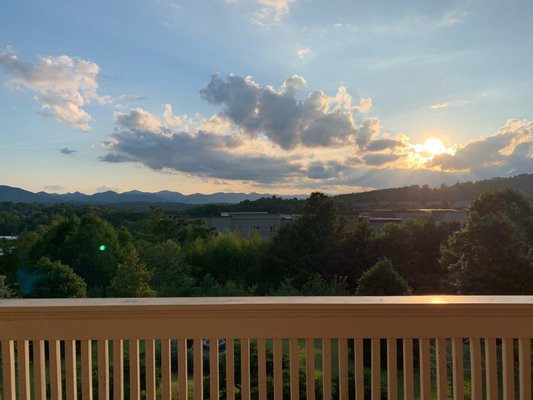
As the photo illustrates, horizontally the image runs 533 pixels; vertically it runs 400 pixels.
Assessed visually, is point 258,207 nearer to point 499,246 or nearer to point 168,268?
point 168,268

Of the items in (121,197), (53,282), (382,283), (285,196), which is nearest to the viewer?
(53,282)

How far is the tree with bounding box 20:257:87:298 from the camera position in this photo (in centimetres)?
Result: 633

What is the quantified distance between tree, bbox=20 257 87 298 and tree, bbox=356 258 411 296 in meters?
4.55

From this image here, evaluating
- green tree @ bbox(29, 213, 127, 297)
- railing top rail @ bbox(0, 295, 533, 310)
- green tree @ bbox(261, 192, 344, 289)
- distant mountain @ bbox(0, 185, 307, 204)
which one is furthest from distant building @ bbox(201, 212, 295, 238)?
railing top rail @ bbox(0, 295, 533, 310)

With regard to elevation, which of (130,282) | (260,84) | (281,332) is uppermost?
(260,84)

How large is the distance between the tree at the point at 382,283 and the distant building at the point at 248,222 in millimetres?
3452

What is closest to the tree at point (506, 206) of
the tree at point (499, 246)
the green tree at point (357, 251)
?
the tree at point (499, 246)

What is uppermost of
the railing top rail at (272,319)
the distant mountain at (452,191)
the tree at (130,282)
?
the distant mountain at (452,191)

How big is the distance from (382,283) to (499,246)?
1.84m

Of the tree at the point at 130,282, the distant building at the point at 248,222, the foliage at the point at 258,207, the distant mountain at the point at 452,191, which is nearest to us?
the distant mountain at the point at 452,191

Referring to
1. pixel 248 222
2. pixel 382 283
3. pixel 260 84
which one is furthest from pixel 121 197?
pixel 248 222

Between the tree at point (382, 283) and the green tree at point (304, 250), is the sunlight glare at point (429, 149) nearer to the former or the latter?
the tree at point (382, 283)

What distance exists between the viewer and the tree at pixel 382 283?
6.73 metres

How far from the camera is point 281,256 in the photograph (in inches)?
498
